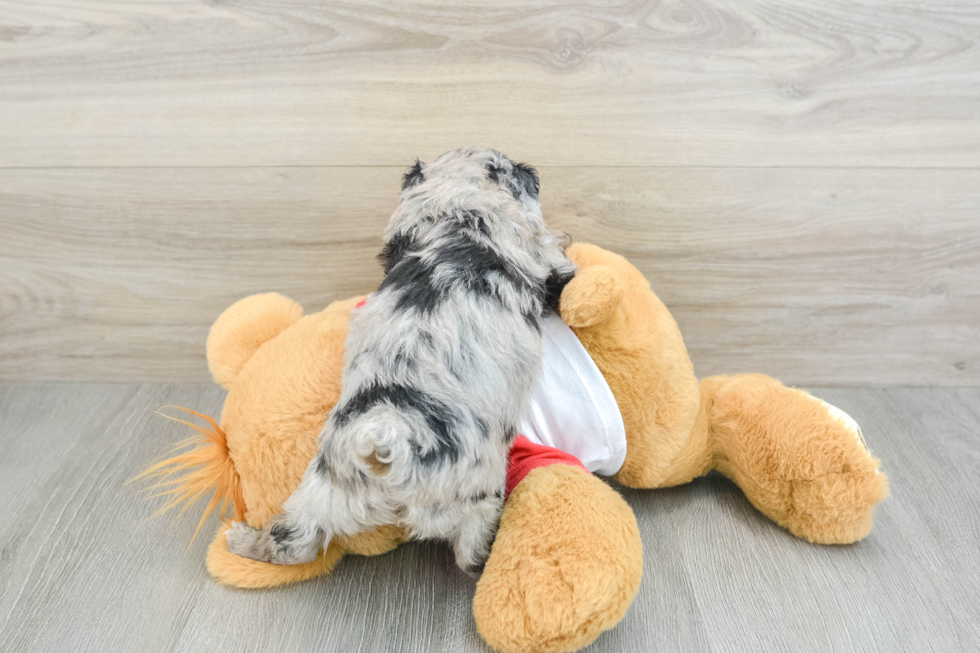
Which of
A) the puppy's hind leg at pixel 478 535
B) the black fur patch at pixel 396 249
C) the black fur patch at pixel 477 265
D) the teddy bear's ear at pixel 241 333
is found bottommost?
the puppy's hind leg at pixel 478 535

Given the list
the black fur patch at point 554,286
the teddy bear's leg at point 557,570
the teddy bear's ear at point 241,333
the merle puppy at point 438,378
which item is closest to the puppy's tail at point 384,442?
the merle puppy at point 438,378

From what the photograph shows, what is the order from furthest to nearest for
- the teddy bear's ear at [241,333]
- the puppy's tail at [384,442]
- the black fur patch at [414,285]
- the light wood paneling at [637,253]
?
the light wood paneling at [637,253], the teddy bear's ear at [241,333], the black fur patch at [414,285], the puppy's tail at [384,442]

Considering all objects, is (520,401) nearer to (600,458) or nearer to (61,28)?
(600,458)

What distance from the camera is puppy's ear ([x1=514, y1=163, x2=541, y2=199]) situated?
0.93 m

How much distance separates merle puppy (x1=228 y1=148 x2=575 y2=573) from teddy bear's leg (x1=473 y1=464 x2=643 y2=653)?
0.05 meters

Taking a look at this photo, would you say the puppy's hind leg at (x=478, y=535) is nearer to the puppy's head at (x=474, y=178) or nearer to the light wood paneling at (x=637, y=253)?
the puppy's head at (x=474, y=178)

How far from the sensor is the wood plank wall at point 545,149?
111 centimetres

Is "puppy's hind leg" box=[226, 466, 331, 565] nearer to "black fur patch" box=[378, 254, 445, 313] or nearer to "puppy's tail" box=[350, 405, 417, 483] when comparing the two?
"puppy's tail" box=[350, 405, 417, 483]

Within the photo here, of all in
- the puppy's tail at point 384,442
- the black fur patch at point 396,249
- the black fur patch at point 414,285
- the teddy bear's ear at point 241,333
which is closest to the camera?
the puppy's tail at point 384,442

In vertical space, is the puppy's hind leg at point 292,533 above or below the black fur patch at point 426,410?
below

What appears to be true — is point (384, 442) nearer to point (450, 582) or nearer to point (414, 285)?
point (414, 285)

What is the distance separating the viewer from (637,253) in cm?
123

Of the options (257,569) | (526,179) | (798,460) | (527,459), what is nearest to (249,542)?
(257,569)

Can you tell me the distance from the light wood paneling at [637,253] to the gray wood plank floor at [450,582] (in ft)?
0.88
